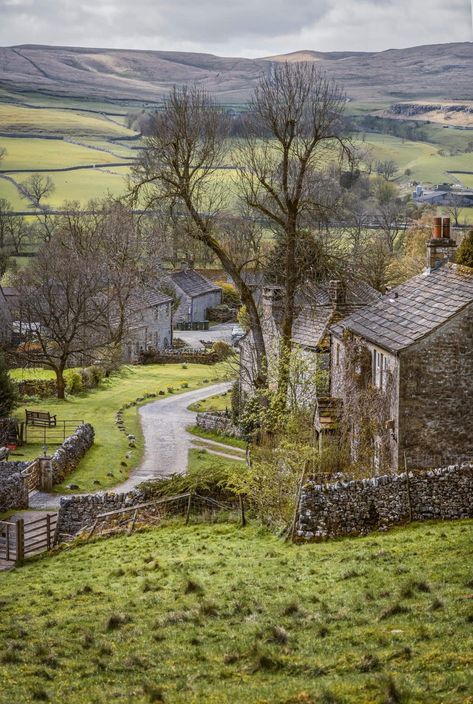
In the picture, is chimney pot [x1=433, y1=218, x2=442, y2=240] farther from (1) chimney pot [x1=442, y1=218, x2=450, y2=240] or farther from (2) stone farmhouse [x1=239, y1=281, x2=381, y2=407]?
(2) stone farmhouse [x1=239, y1=281, x2=381, y2=407]

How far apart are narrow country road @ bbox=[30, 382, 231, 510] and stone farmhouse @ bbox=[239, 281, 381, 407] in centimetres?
413

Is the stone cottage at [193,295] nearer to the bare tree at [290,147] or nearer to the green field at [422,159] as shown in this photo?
the bare tree at [290,147]

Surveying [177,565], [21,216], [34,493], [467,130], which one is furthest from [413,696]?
[467,130]

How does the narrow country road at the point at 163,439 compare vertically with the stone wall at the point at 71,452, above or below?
below

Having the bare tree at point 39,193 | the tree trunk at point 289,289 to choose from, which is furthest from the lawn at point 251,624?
the bare tree at point 39,193

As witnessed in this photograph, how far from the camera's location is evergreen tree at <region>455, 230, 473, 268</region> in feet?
93.1

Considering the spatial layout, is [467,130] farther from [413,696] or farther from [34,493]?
[413,696]

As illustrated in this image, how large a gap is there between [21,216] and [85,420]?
263ft

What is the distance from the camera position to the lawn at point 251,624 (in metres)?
12.5

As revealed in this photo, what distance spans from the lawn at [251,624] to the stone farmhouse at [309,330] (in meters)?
12.8

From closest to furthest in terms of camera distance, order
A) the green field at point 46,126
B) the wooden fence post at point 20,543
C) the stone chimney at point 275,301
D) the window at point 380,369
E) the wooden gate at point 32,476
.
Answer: the wooden fence post at point 20,543
the window at point 380,369
the wooden gate at point 32,476
the stone chimney at point 275,301
the green field at point 46,126

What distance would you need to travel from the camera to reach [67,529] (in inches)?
1158

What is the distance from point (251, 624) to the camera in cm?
1619

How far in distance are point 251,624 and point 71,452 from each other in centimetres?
2307
